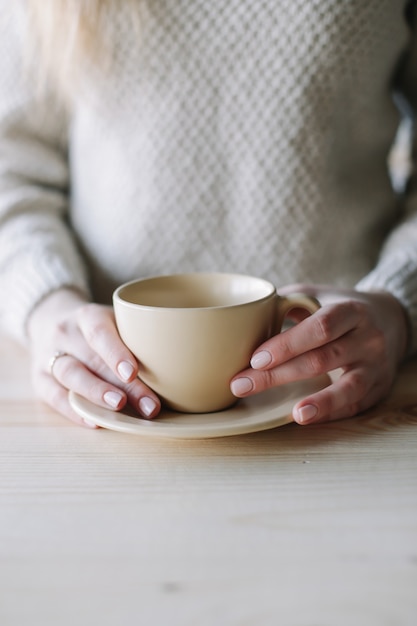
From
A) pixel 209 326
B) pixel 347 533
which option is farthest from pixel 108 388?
pixel 347 533

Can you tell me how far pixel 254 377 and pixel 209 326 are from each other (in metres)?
0.06

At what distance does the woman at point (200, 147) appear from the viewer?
720mm

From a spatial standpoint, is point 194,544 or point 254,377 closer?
point 194,544

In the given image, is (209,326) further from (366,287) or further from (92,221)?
(92,221)

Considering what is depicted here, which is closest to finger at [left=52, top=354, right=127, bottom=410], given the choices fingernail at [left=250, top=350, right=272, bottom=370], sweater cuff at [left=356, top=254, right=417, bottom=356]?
fingernail at [left=250, top=350, right=272, bottom=370]

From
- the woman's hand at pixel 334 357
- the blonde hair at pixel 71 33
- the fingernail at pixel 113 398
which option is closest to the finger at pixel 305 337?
the woman's hand at pixel 334 357

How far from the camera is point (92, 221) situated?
85 centimetres

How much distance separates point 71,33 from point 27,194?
0.21m

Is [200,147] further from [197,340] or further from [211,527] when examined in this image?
[211,527]

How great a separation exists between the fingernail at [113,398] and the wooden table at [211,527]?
27 millimetres

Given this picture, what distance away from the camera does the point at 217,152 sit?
77 cm

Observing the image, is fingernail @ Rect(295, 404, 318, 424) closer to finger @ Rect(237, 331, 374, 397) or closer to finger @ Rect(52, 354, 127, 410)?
finger @ Rect(237, 331, 374, 397)

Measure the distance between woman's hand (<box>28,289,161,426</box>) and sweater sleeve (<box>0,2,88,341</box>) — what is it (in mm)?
71

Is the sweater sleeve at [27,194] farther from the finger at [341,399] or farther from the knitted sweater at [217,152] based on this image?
the finger at [341,399]
